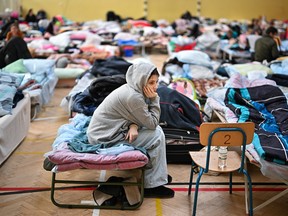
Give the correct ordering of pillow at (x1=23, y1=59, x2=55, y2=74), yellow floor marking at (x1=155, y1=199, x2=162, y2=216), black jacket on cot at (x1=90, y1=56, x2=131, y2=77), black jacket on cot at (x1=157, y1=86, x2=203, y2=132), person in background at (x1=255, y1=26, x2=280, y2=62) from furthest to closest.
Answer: person in background at (x1=255, y1=26, x2=280, y2=62) → pillow at (x1=23, y1=59, x2=55, y2=74) → black jacket on cot at (x1=90, y1=56, x2=131, y2=77) → black jacket on cot at (x1=157, y1=86, x2=203, y2=132) → yellow floor marking at (x1=155, y1=199, x2=162, y2=216)

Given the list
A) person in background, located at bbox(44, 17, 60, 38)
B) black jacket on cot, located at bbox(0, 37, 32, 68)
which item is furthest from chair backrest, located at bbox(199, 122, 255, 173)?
person in background, located at bbox(44, 17, 60, 38)

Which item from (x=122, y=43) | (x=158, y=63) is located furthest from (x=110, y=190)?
(x=122, y=43)

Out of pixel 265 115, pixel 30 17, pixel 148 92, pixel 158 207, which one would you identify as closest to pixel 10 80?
pixel 148 92

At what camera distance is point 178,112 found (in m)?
4.02

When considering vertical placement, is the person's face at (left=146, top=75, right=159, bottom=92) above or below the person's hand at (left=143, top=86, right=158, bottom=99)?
above

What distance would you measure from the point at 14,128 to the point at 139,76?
1498mm

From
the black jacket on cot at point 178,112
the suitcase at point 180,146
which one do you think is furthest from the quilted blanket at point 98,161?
the black jacket on cot at point 178,112

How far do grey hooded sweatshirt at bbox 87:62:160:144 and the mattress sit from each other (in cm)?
88

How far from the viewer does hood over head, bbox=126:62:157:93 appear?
3.13 metres

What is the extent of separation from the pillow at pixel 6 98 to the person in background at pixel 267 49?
4439 mm

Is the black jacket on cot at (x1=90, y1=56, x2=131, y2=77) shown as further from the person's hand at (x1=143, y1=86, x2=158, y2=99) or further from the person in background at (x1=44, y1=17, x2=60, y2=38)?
the person in background at (x1=44, y1=17, x2=60, y2=38)

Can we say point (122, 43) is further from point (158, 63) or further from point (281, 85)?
point (281, 85)

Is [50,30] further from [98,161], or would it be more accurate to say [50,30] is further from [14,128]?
[98,161]

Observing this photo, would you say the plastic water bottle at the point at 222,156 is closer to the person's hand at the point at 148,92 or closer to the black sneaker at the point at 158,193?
the black sneaker at the point at 158,193
